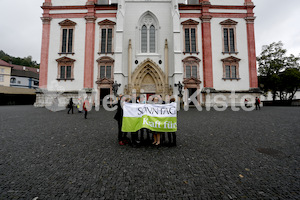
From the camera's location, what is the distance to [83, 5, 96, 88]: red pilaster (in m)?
21.1

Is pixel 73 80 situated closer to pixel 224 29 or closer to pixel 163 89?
pixel 163 89

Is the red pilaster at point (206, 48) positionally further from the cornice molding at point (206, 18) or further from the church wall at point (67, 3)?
the church wall at point (67, 3)

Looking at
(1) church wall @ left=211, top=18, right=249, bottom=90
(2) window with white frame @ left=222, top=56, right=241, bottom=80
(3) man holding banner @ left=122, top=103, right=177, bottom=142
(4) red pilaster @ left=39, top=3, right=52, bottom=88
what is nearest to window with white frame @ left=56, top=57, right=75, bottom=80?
(4) red pilaster @ left=39, top=3, right=52, bottom=88

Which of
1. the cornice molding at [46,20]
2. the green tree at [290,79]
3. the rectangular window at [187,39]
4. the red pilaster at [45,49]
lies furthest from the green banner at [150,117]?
the green tree at [290,79]

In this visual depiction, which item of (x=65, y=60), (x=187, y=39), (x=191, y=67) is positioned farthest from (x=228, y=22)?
(x=65, y=60)

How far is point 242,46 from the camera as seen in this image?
21688 millimetres

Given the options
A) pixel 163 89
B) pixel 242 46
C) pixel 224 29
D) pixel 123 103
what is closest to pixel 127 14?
pixel 163 89

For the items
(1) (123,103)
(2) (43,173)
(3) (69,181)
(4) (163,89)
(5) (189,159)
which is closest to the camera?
(3) (69,181)

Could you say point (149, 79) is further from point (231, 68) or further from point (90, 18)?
point (90, 18)

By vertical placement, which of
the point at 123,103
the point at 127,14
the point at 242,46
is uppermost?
the point at 127,14

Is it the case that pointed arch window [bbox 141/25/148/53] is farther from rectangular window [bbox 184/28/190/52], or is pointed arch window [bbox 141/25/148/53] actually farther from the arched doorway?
rectangular window [bbox 184/28/190/52]

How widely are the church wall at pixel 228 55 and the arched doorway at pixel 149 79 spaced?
7867 mm

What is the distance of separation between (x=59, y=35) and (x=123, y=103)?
23.6 metres

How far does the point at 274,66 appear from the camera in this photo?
28.0 meters
